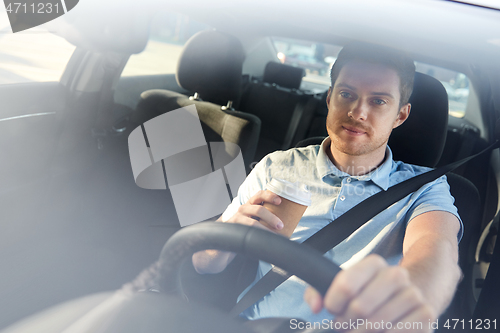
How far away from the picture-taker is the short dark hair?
35.5 inches

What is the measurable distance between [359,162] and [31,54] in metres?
1.08

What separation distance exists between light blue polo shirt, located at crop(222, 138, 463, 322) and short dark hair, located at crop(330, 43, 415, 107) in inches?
7.3

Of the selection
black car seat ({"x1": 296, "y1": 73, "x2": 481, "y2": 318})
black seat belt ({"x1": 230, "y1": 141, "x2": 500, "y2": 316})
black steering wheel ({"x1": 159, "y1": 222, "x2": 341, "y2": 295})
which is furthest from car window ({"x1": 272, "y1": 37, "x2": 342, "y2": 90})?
black steering wheel ({"x1": 159, "y1": 222, "x2": 341, "y2": 295})

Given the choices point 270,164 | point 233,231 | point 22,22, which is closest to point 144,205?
point 270,164

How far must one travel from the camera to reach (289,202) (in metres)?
0.65

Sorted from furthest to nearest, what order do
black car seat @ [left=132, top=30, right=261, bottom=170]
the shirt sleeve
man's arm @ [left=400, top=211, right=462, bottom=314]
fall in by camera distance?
black car seat @ [left=132, top=30, right=261, bottom=170] < the shirt sleeve < man's arm @ [left=400, top=211, right=462, bottom=314]

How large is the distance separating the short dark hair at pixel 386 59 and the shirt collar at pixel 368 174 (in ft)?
0.54

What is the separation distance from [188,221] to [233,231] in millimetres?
677

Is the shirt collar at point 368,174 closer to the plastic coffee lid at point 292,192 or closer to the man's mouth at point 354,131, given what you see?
the man's mouth at point 354,131

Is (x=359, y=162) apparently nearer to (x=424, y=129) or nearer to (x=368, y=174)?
(x=368, y=174)

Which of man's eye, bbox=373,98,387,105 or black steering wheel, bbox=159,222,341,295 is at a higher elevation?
man's eye, bbox=373,98,387,105

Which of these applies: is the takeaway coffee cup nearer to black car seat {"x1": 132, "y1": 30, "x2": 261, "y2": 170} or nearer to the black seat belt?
the black seat belt

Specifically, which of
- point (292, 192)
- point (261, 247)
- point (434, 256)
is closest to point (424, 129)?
point (434, 256)

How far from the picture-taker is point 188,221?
4.00 ft
